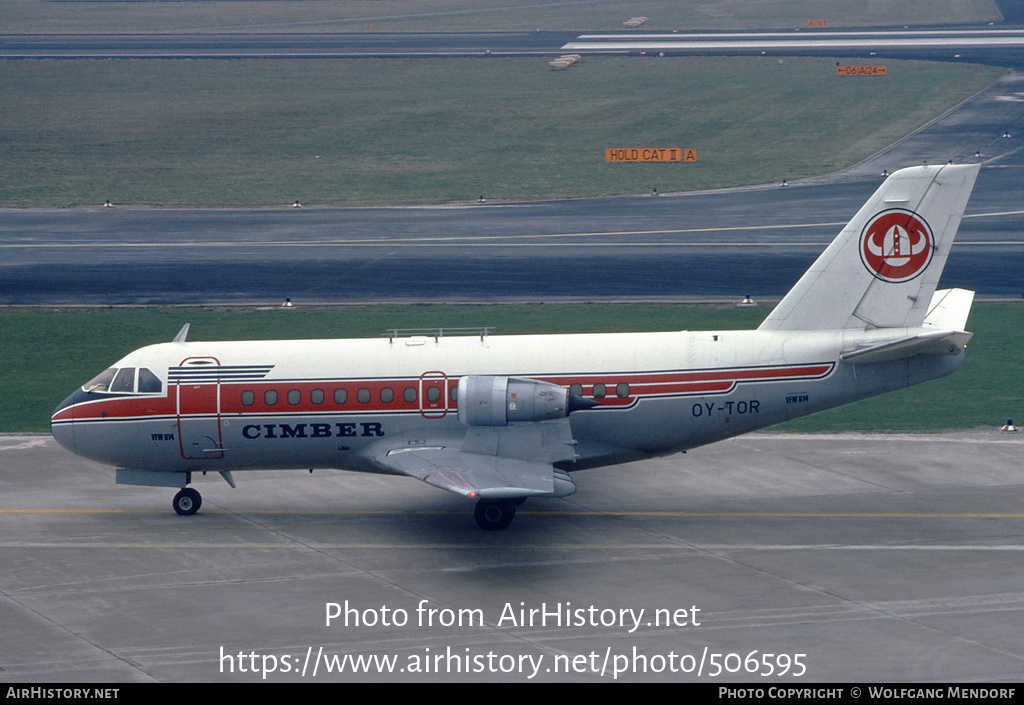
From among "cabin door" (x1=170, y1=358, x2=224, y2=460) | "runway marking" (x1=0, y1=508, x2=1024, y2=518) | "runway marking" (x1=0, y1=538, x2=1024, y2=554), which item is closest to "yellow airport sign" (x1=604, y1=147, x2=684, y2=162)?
"runway marking" (x1=0, y1=508, x2=1024, y2=518)

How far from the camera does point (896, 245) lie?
88.3 feet

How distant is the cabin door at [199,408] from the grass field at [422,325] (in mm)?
8982

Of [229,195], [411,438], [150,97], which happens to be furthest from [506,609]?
[150,97]

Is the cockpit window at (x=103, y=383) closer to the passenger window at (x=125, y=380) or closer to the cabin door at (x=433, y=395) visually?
the passenger window at (x=125, y=380)

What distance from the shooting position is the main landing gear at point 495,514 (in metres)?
26.8

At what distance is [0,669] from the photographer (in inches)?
804

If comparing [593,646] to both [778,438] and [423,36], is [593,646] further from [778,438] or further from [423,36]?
[423,36]

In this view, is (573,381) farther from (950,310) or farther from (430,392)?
(950,310)

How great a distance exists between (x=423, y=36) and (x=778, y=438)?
293 feet

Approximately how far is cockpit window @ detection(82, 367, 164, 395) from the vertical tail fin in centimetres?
1470

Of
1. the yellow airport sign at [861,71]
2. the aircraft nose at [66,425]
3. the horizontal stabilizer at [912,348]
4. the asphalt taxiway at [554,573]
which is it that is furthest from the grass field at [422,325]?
the yellow airport sign at [861,71]

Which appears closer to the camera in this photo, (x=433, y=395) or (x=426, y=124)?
(x=433, y=395)

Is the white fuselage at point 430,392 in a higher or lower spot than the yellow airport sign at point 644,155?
lower

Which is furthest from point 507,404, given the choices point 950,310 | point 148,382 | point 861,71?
point 861,71
